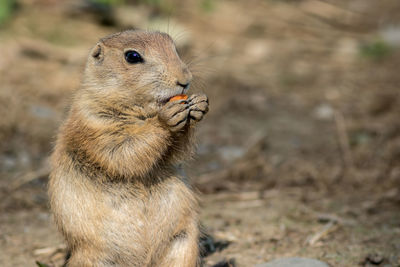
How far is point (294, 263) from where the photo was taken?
3850mm

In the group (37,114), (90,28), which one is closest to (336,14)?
(90,28)

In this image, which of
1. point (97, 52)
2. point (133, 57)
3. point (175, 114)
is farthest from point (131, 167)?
point (97, 52)

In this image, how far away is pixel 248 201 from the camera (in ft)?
18.1

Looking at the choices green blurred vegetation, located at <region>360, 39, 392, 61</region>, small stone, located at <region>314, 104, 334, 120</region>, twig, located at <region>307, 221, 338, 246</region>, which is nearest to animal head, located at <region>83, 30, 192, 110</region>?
twig, located at <region>307, 221, 338, 246</region>

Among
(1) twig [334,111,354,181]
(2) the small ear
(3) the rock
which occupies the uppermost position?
(2) the small ear

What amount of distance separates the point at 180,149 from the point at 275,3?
9.24 metres

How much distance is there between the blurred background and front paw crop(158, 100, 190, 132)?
32.5 inches

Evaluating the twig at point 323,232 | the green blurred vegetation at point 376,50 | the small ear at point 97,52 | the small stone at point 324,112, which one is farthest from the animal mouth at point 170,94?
the green blurred vegetation at point 376,50

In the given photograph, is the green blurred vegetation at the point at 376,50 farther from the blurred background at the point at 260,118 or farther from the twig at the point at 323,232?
the twig at the point at 323,232

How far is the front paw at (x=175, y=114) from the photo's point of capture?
10.9ft

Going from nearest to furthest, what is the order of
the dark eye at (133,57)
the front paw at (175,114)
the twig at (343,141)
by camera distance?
the front paw at (175,114) < the dark eye at (133,57) < the twig at (343,141)

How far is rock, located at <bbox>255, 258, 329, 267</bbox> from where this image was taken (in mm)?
3822

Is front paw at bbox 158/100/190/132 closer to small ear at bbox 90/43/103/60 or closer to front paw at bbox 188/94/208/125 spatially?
front paw at bbox 188/94/208/125

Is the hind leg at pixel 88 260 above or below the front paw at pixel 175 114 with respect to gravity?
below
